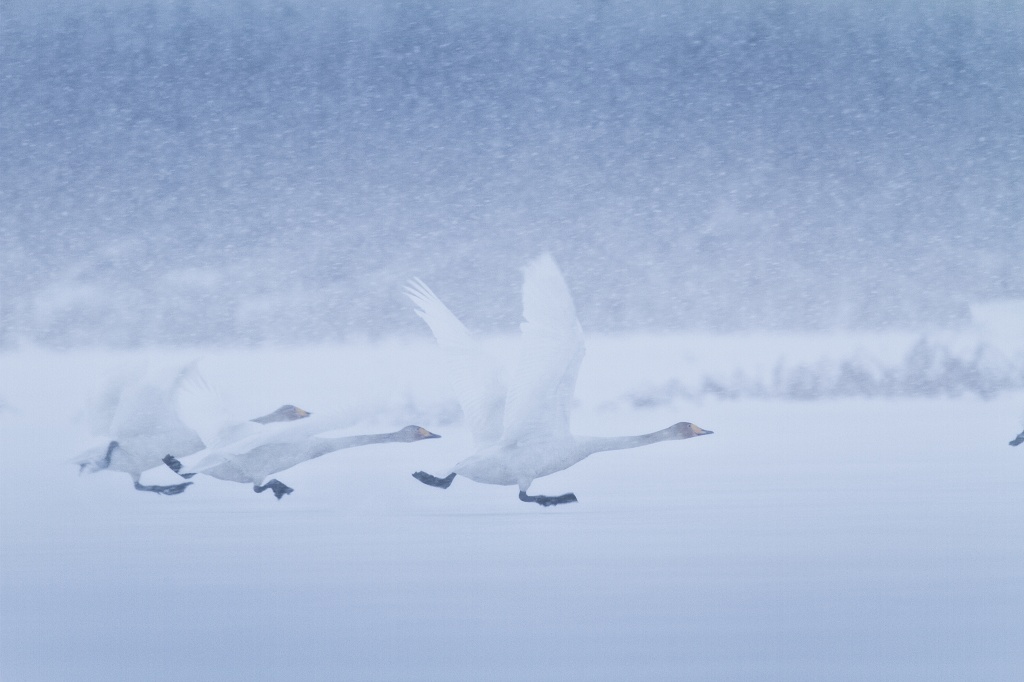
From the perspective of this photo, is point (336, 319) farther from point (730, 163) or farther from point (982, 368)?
point (982, 368)

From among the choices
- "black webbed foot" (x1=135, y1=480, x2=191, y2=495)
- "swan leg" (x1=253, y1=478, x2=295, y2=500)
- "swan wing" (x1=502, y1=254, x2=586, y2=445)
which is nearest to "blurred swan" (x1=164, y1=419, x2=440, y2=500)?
"swan leg" (x1=253, y1=478, x2=295, y2=500)

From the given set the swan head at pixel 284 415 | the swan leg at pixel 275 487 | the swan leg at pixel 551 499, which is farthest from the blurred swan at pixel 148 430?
the swan leg at pixel 551 499

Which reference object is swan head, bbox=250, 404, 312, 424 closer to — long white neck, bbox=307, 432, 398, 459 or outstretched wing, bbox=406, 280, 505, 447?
long white neck, bbox=307, 432, 398, 459

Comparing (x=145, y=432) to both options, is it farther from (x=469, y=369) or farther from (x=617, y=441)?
(x=617, y=441)

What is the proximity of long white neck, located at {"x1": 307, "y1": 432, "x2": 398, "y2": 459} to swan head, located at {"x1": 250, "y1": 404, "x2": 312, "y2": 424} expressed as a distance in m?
0.45

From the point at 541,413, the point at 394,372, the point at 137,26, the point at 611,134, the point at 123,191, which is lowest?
the point at 541,413

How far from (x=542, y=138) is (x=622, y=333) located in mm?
1282

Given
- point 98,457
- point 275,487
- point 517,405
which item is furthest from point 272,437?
point 517,405

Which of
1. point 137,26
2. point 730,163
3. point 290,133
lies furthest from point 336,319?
point 730,163

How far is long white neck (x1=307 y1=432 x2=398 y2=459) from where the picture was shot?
539 centimetres

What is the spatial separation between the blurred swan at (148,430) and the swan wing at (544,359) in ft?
4.63

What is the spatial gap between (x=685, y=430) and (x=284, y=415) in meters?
2.04

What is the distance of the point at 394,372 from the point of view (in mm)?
6633

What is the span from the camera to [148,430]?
541cm
